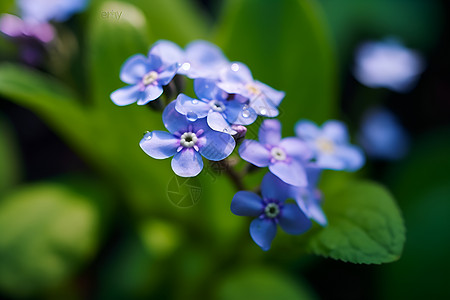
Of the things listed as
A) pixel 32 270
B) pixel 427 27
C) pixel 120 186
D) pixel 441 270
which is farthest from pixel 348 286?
pixel 427 27

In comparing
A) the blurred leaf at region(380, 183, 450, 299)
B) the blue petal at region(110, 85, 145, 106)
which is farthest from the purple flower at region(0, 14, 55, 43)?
the blurred leaf at region(380, 183, 450, 299)

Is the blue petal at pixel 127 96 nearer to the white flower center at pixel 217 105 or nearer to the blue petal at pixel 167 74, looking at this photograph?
the blue petal at pixel 167 74

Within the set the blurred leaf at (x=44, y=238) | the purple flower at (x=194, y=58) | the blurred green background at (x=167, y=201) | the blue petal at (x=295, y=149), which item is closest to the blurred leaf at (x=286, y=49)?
the blurred green background at (x=167, y=201)

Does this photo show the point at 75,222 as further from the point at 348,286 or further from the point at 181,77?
the point at 348,286

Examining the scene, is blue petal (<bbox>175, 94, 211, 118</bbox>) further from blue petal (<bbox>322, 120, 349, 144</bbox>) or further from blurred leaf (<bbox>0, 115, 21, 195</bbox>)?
blurred leaf (<bbox>0, 115, 21, 195</bbox>)

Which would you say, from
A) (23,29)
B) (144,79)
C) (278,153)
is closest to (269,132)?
(278,153)
